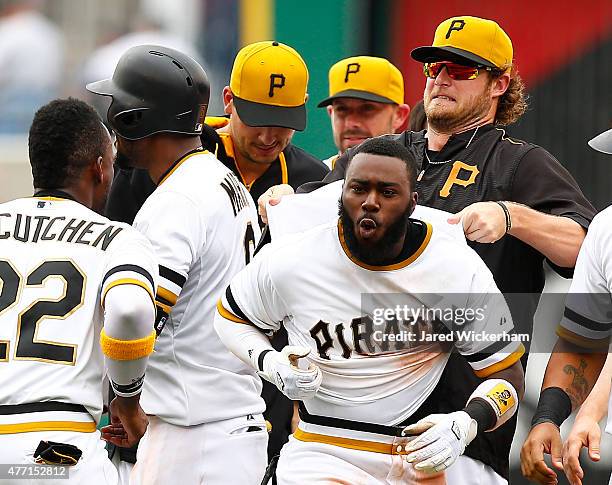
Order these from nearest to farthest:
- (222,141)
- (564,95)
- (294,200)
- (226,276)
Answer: (294,200)
(226,276)
(222,141)
(564,95)

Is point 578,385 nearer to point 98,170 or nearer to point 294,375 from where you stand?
point 294,375

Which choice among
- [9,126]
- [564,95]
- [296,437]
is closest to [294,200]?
[296,437]

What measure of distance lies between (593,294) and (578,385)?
33cm

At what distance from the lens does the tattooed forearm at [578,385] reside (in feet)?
15.4

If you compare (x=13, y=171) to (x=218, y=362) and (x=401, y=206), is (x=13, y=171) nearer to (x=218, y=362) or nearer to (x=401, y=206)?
(x=218, y=362)

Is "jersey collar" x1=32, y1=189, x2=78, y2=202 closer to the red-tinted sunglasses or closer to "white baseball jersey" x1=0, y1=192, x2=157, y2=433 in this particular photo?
"white baseball jersey" x1=0, y1=192, x2=157, y2=433

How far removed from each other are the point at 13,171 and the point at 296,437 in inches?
339

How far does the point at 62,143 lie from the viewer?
4789 mm

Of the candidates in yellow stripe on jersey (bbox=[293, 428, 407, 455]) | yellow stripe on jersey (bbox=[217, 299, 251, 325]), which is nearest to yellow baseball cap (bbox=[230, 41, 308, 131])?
yellow stripe on jersey (bbox=[217, 299, 251, 325])

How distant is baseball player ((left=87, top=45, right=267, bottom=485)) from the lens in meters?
5.26

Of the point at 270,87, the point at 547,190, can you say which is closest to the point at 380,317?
the point at 547,190

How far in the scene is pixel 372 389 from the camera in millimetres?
4555

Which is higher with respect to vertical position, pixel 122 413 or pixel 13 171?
pixel 122 413

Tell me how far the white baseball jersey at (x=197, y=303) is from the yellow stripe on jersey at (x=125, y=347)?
52 cm
